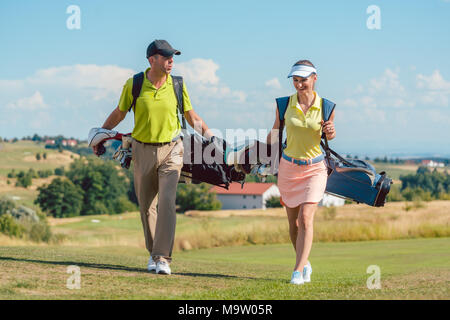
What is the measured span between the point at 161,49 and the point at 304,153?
2258 millimetres

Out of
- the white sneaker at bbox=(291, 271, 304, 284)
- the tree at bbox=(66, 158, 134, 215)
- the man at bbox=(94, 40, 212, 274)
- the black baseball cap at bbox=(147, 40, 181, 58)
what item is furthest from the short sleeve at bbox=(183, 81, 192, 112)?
the tree at bbox=(66, 158, 134, 215)

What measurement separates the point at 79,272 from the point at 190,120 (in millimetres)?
2461

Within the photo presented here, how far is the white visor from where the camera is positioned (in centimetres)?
743

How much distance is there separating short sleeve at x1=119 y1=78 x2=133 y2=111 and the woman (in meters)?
1.97

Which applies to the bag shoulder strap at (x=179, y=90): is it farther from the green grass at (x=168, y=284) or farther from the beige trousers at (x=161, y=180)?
the green grass at (x=168, y=284)

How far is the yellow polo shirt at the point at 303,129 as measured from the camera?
7.53 metres

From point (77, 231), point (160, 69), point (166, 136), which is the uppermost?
point (160, 69)

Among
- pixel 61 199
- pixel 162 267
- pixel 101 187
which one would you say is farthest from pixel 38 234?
pixel 101 187

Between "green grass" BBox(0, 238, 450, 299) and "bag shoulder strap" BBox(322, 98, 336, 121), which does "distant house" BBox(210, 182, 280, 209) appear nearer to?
"green grass" BBox(0, 238, 450, 299)

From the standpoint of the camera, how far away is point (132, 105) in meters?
8.24

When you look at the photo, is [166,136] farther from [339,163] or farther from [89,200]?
[89,200]


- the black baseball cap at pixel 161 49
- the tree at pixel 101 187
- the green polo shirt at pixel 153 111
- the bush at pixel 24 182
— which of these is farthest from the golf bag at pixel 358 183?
the bush at pixel 24 182
